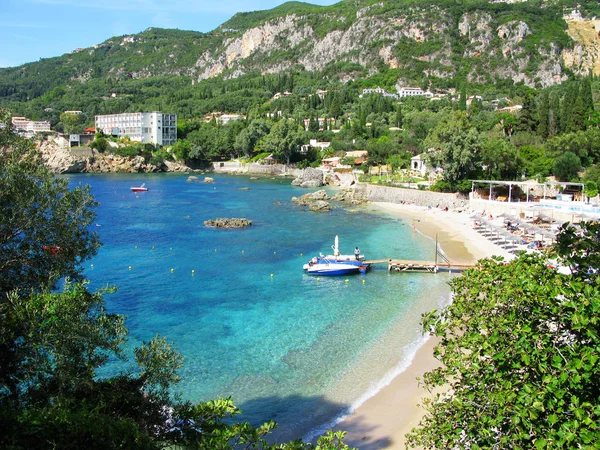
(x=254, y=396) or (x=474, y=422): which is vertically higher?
(x=474, y=422)

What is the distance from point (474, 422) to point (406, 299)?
60.2 feet

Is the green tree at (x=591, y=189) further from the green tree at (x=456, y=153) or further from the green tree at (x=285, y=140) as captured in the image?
the green tree at (x=285, y=140)

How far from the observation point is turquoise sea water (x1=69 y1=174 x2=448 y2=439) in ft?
54.5

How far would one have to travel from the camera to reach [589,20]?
188m

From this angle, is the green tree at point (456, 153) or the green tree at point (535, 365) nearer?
the green tree at point (535, 365)

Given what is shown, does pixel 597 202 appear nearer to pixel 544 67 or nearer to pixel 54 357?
pixel 54 357

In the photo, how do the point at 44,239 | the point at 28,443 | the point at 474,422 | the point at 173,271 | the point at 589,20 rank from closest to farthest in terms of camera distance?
the point at 28,443 → the point at 474,422 → the point at 44,239 → the point at 173,271 → the point at 589,20

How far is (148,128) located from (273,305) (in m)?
105

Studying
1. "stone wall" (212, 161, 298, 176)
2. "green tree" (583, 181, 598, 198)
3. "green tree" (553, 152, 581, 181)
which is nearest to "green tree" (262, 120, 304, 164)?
"stone wall" (212, 161, 298, 176)

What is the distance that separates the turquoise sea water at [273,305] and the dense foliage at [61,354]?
19.4ft

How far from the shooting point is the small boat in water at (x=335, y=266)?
30031 millimetres

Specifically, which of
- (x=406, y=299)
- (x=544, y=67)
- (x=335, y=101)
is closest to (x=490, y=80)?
(x=544, y=67)

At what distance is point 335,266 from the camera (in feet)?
98.4

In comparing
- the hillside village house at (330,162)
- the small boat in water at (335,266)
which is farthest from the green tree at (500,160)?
the hillside village house at (330,162)
